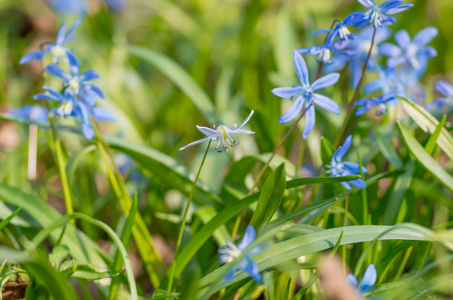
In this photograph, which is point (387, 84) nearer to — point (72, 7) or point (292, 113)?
point (292, 113)

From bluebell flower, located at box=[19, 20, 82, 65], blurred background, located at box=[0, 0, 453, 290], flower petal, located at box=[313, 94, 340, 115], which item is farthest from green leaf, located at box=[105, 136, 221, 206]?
flower petal, located at box=[313, 94, 340, 115]

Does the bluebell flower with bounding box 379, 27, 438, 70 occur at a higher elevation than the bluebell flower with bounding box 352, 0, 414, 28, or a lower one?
lower

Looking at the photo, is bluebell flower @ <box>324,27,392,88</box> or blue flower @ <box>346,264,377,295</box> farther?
bluebell flower @ <box>324,27,392,88</box>

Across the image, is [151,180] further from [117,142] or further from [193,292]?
[193,292]

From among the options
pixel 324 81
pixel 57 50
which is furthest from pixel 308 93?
pixel 57 50

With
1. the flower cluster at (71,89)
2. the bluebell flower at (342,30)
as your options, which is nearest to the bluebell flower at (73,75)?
the flower cluster at (71,89)

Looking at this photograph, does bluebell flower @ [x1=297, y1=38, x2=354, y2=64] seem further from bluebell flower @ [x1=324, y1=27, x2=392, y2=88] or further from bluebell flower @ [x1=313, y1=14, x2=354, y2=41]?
bluebell flower @ [x1=324, y1=27, x2=392, y2=88]
